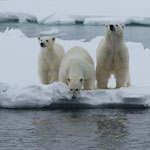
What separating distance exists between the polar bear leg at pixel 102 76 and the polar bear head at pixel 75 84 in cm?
85

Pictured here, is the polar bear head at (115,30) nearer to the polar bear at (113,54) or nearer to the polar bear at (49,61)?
the polar bear at (113,54)

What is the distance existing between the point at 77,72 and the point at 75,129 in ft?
3.64

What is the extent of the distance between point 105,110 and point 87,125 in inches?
34.4

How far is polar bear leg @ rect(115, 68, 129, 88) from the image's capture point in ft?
23.3

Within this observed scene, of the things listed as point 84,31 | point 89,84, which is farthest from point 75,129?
point 84,31

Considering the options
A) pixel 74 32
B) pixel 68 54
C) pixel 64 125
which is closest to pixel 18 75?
pixel 68 54

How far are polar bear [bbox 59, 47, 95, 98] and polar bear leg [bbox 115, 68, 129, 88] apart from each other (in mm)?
524

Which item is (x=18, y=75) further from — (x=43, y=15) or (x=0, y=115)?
(x=43, y=15)

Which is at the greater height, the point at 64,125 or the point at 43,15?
the point at 43,15

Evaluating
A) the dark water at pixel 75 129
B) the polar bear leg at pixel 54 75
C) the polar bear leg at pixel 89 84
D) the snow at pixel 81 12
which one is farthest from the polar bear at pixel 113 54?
the snow at pixel 81 12

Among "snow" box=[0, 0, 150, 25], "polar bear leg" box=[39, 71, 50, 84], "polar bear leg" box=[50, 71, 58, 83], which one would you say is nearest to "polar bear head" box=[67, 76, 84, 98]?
"polar bear leg" box=[50, 71, 58, 83]

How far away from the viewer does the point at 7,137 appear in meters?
5.25

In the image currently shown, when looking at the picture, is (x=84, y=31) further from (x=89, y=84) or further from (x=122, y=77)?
(x=89, y=84)

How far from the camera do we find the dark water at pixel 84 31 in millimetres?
18922
